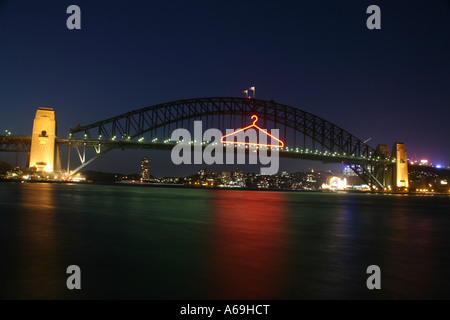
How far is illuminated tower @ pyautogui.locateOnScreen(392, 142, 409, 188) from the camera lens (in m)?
80.9

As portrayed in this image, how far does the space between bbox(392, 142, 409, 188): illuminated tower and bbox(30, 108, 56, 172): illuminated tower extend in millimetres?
70949

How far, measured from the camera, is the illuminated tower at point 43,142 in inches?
2202

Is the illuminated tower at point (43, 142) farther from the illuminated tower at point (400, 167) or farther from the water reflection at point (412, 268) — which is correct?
the illuminated tower at point (400, 167)

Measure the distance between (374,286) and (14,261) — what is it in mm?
5374

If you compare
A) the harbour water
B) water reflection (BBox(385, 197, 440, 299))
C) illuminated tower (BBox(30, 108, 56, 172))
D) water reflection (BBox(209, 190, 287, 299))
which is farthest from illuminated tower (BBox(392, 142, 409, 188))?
water reflection (BBox(209, 190, 287, 299))

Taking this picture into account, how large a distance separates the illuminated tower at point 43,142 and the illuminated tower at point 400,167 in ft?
233

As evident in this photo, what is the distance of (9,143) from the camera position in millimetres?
58906

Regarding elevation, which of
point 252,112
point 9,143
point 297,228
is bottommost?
point 297,228

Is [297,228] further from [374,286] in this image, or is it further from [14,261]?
[14,261]

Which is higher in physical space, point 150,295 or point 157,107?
point 157,107

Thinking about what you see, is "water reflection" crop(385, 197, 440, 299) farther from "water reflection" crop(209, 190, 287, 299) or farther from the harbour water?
"water reflection" crop(209, 190, 287, 299)

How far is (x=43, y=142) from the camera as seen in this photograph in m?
56.3

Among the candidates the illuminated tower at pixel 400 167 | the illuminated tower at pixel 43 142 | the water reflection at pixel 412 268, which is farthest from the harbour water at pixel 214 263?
the illuminated tower at pixel 400 167
